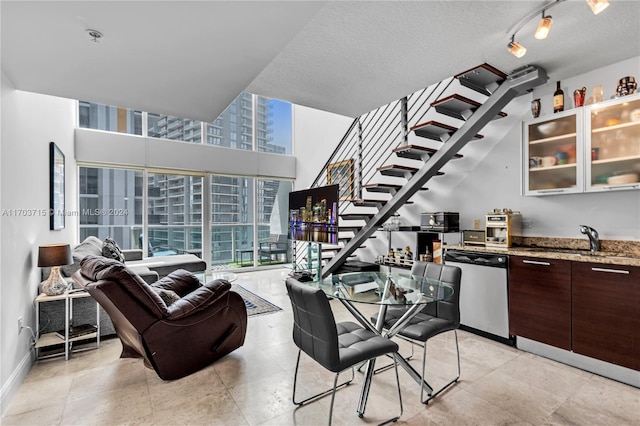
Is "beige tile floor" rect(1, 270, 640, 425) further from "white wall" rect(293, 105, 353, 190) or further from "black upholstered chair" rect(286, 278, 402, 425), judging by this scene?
"white wall" rect(293, 105, 353, 190)

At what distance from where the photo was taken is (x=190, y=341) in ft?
8.47

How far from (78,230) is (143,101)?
3.76 m

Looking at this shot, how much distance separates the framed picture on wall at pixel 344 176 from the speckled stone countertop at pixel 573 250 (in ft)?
9.55

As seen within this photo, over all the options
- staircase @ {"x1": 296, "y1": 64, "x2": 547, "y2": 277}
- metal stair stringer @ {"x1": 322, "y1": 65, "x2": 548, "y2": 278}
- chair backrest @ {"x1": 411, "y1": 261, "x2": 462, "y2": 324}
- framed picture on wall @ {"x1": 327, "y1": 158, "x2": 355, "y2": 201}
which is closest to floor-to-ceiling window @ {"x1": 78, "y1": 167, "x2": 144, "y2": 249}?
framed picture on wall @ {"x1": 327, "y1": 158, "x2": 355, "y2": 201}

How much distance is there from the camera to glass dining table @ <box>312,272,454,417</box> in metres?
2.16

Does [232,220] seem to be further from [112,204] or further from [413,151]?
[413,151]

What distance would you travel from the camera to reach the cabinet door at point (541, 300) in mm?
2799

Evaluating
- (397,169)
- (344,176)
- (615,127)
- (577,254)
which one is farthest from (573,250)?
(344,176)

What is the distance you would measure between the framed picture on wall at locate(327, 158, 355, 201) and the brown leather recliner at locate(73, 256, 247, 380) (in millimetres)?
3873

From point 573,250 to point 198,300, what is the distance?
3573 millimetres

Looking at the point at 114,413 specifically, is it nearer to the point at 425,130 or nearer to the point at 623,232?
the point at 425,130

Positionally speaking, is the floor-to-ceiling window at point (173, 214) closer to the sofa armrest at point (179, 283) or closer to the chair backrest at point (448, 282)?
the sofa armrest at point (179, 283)

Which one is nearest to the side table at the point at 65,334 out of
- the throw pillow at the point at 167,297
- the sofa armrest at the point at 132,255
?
the throw pillow at the point at 167,297

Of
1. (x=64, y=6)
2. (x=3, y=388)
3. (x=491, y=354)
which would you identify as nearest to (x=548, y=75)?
(x=491, y=354)
